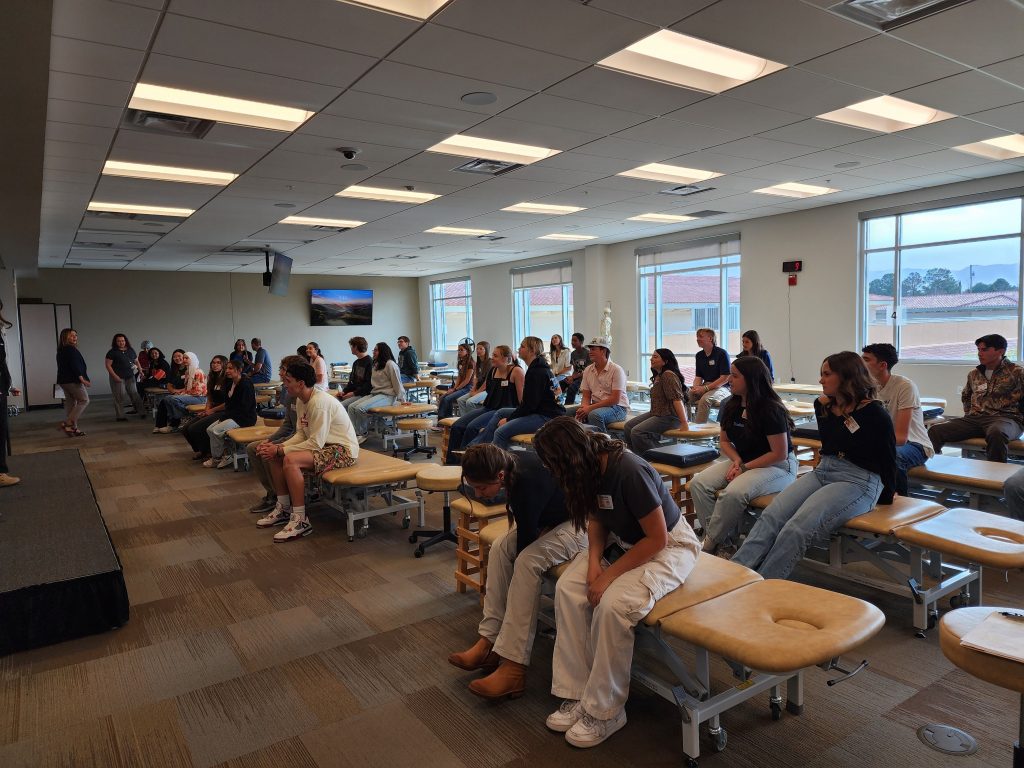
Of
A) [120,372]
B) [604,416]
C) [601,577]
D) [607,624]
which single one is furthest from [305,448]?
[120,372]

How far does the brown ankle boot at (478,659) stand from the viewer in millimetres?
2609

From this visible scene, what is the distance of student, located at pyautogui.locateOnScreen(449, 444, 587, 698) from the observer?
2514 millimetres

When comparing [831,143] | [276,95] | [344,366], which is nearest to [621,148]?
[831,143]

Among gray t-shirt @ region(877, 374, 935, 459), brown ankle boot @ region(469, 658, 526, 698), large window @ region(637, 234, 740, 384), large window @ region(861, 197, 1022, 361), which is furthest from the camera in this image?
large window @ region(637, 234, 740, 384)

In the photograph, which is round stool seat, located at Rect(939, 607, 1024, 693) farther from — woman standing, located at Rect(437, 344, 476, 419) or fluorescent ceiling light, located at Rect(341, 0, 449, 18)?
woman standing, located at Rect(437, 344, 476, 419)

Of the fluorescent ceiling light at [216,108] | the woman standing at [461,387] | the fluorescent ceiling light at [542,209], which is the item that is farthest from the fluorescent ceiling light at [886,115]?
Result: the woman standing at [461,387]

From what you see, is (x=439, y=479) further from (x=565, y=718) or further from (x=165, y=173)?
(x=165, y=173)

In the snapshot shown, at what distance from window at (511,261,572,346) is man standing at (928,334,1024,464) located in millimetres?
9094

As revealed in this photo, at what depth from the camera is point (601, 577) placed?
2.33 m

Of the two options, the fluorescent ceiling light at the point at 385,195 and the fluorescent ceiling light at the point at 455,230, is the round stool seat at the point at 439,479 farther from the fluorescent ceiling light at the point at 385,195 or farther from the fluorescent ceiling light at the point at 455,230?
the fluorescent ceiling light at the point at 455,230

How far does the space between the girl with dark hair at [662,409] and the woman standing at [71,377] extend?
323 inches

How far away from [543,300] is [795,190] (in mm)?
7268

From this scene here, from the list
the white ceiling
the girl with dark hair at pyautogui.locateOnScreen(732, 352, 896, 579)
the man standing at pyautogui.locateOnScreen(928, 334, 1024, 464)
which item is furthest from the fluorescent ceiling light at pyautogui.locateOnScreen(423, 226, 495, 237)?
the girl with dark hair at pyautogui.locateOnScreen(732, 352, 896, 579)

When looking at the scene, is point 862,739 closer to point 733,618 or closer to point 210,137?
point 733,618
